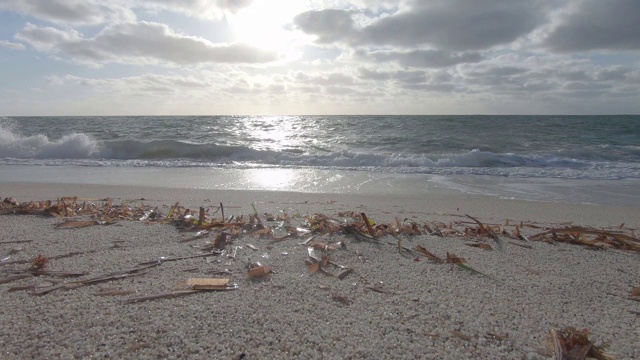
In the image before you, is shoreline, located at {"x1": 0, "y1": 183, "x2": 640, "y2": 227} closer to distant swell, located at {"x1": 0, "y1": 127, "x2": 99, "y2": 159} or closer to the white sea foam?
the white sea foam

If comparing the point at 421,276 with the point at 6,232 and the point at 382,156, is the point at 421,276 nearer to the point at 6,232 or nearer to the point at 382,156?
the point at 6,232

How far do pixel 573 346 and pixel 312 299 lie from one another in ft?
2.98

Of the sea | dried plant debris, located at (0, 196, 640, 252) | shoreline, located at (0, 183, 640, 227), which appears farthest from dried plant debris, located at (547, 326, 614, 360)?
the sea

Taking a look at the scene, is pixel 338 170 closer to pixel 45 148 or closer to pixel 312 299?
pixel 312 299

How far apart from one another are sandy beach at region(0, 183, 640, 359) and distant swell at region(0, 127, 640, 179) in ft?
21.9

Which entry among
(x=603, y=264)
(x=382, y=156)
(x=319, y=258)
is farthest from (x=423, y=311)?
(x=382, y=156)

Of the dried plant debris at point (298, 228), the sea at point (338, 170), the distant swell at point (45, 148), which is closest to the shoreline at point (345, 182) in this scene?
the sea at point (338, 170)

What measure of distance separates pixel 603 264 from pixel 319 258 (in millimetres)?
1650

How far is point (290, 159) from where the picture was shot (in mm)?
11031

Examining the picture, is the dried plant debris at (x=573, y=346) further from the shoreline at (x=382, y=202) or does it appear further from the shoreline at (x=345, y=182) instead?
the shoreline at (x=345, y=182)

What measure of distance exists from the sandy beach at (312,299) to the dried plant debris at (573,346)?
0.03m

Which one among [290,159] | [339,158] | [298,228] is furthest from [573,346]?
[290,159]

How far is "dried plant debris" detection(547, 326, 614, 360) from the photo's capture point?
4.00 ft

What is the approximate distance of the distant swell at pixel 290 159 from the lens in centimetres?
921
